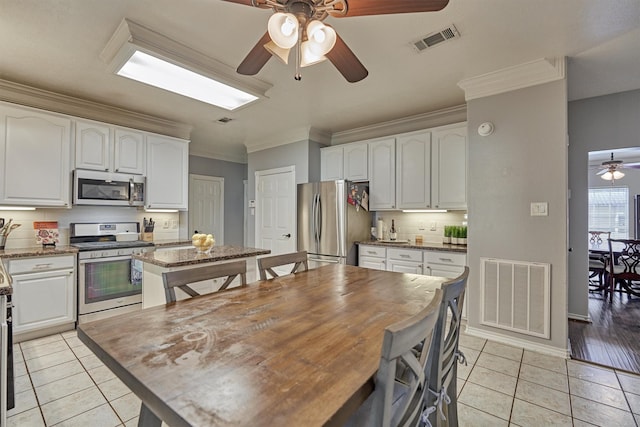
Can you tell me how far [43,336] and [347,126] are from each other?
14.3 ft

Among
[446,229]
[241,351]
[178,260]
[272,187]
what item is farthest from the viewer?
[272,187]

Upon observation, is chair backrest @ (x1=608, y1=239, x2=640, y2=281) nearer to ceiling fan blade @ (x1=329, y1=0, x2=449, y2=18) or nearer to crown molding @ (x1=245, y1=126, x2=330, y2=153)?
crown molding @ (x1=245, y1=126, x2=330, y2=153)

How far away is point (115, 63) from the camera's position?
7.93 feet

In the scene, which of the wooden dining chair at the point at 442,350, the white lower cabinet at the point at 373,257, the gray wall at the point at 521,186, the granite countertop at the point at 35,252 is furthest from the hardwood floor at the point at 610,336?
the granite countertop at the point at 35,252

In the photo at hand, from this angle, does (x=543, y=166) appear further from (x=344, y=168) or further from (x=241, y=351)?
(x=241, y=351)

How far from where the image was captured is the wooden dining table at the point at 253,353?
25.8 inches

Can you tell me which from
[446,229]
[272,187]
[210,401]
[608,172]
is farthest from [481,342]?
[608,172]

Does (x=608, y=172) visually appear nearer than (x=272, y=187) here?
No

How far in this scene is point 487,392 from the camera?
207 centimetres

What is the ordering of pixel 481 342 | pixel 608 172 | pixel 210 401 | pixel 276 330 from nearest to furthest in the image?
pixel 210 401, pixel 276 330, pixel 481 342, pixel 608 172

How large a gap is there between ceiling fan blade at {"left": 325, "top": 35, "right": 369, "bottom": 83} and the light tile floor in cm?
221

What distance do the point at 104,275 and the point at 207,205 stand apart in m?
2.68

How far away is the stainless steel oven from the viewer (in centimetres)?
317

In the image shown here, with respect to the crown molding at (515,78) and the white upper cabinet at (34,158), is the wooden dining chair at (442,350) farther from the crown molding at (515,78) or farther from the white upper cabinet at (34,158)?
the white upper cabinet at (34,158)
